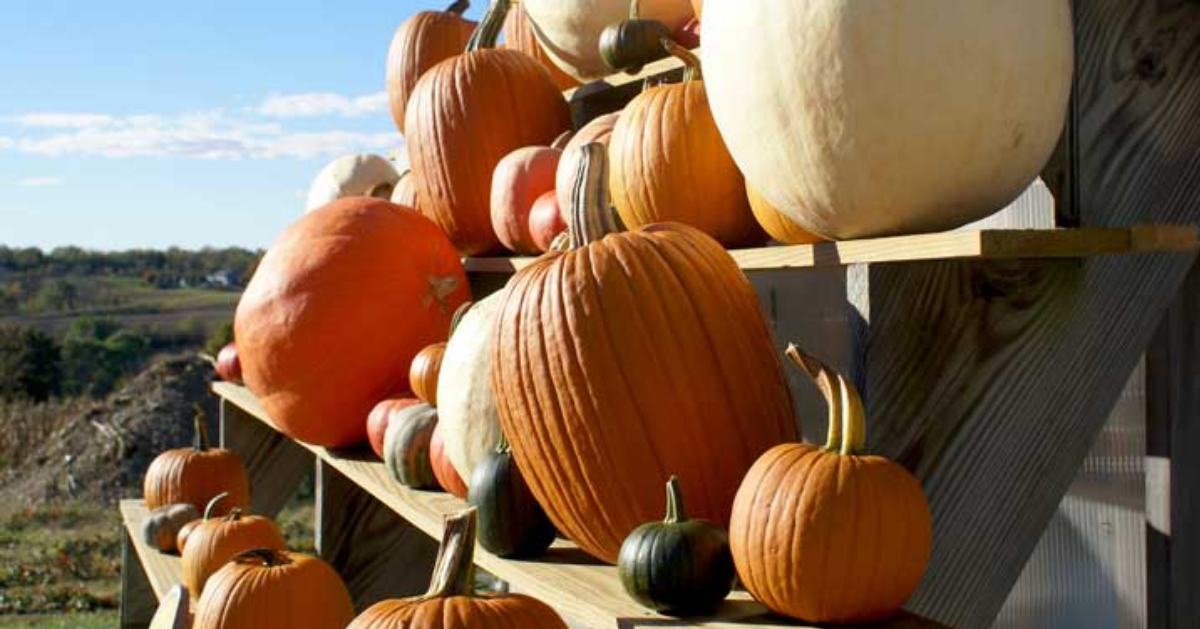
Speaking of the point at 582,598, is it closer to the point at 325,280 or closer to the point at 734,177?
the point at 734,177

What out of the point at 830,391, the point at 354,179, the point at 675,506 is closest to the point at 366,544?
the point at 354,179

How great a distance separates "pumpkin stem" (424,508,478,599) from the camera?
1.69 m

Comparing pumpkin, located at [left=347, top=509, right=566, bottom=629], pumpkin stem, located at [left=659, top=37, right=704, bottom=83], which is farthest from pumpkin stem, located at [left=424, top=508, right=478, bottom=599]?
pumpkin stem, located at [left=659, top=37, right=704, bottom=83]

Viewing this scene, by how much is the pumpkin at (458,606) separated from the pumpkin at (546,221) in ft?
2.54

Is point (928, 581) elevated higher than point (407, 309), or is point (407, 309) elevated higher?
point (407, 309)

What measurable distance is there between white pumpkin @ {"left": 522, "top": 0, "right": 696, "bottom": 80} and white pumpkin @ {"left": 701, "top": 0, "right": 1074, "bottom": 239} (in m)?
1.01

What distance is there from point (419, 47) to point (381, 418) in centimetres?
124

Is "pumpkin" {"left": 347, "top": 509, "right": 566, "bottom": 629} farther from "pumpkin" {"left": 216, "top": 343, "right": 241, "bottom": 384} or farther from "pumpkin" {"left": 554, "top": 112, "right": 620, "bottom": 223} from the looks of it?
"pumpkin" {"left": 216, "top": 343, "right": 241, "bottom": 384}

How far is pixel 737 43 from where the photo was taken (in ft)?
5.34

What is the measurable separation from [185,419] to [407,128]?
26.6 feet

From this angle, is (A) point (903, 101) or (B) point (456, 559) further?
(B) point (456, 559)

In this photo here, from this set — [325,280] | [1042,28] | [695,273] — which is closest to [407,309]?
[325,280]

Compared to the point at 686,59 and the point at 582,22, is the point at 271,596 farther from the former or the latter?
the point at 686,59

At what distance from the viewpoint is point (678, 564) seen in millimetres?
1502
